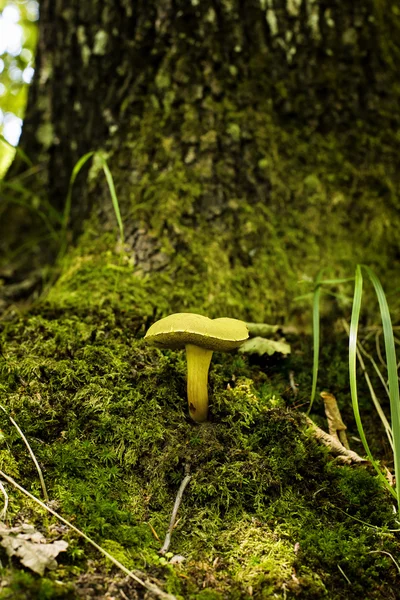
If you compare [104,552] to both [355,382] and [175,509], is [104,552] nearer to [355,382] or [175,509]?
[175,509]

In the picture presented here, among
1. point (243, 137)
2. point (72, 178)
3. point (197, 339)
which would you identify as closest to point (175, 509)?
point (197, 339)

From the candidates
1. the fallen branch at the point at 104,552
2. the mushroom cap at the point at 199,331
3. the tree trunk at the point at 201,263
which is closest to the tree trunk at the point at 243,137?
the tree trunk at the point at 201,263

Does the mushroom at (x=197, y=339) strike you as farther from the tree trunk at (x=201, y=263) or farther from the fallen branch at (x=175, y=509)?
the fallen branch at (x=175, y=509)

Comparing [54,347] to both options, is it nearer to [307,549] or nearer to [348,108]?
[307,549]

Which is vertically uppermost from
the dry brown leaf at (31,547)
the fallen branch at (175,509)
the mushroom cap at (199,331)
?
the mushroom cap at (199,331)

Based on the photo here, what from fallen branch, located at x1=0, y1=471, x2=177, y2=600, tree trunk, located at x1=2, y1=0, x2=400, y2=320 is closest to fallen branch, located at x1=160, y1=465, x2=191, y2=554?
fallen branch, located at x1=0, y1=471, x2=177, y2=600

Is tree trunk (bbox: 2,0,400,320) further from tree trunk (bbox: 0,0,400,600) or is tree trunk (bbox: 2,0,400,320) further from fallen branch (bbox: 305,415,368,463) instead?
fallen branch (bbox: 305,415,368,463)
